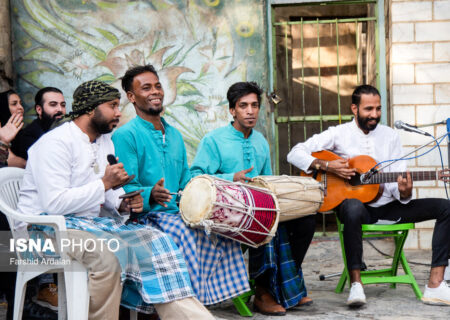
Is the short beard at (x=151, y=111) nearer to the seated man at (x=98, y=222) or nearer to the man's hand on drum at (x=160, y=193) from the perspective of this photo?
the seated man at (x=98, y=222)

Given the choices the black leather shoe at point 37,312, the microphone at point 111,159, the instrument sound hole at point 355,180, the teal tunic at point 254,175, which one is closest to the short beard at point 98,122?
the microphone at point 111,159

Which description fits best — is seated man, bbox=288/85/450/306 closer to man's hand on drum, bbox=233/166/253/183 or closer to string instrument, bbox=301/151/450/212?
string instrument, bbox=301/151/450/212

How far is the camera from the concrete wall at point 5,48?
20.5 ft

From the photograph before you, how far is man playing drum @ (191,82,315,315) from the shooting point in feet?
14.2

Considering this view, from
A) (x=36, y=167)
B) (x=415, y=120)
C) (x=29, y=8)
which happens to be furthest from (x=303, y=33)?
(x=36, y=167)

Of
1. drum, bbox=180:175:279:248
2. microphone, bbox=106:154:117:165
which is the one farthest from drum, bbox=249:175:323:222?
microphone, bbox=106:154:117:165

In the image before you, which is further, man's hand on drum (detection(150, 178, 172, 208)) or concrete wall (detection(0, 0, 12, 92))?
concrete wall (detection(0, 0, 12, 92))

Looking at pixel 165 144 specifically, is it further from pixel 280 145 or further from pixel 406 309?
pixel 280 145

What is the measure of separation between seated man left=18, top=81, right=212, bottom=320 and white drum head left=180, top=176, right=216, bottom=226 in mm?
233

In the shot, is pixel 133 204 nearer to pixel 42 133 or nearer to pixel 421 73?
pixel 42 133

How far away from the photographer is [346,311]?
4.27 meters

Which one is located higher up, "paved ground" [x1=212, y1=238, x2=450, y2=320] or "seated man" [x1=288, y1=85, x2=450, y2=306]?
"seated man" [x1=288, y1=85, x2=450, y2=306]

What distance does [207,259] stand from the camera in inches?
154

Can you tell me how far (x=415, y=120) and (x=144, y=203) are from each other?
329 centimetres
